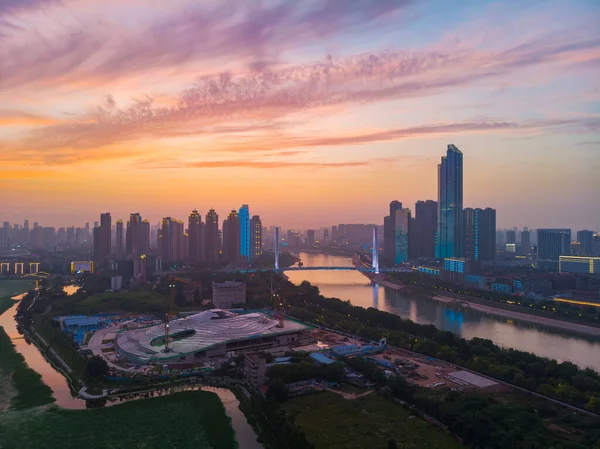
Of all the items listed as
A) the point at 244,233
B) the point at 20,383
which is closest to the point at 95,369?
the point at 20,383

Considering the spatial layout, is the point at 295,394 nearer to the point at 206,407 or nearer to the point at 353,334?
the point at 206,407

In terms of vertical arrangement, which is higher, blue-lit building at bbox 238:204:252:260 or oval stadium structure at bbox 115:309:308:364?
blue-lit building at bbox 238:204:252:260

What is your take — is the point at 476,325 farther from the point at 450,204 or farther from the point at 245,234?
the point at 245,234

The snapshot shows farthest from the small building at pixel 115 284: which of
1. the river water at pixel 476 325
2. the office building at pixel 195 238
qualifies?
the office building at pixel 195 238

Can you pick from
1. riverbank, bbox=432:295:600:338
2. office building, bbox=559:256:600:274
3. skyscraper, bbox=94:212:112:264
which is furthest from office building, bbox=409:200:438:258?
skyscraper, bbox=94:212:112:264

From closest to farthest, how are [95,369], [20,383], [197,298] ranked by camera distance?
[20,383], [95,369], [197,298]

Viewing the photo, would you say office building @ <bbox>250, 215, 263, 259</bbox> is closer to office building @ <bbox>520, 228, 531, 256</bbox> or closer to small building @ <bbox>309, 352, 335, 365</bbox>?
office building @ <bbox>520, 228, 531, 256</bbox>
